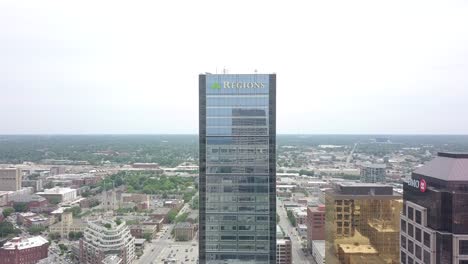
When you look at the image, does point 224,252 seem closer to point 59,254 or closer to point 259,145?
point 259,145

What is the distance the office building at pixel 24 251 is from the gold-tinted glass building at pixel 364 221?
33691 mm

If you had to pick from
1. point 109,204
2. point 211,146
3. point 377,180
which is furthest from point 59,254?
point 377,180

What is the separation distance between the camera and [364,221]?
3625cm

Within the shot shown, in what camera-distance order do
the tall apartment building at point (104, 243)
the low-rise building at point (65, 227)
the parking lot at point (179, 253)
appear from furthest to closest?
the low-rise building at point (65, 227)
the parking lot at point (179, 253)
the tall apartment building at point (104, 243)

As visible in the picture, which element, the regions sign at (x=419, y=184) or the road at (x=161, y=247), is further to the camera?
the road at (x=161, y=247)

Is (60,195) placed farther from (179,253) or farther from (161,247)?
(179,253)

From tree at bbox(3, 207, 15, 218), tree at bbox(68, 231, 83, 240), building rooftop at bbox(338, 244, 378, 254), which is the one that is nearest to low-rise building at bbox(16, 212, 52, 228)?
tree at bbox(3, 207, 15, 218)

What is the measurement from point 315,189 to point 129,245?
Answer: 183ft

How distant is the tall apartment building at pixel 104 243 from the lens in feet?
163

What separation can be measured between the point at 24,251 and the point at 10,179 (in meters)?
54.2

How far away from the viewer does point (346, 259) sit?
1371 inches

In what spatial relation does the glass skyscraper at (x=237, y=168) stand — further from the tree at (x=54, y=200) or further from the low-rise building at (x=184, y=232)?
the tree at (x=54, y=200)

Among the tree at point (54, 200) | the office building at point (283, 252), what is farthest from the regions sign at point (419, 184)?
the tree at point (54, 200)

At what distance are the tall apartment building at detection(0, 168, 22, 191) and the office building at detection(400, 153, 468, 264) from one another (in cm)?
9294
